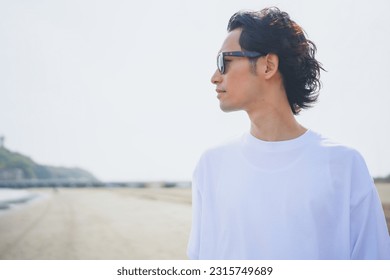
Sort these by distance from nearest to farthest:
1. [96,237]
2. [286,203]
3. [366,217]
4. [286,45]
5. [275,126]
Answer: [366,217] < [286,203] < [275,126] < [286,45] < [96,237]

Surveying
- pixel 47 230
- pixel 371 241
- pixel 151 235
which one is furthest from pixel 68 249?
pixel 371 241

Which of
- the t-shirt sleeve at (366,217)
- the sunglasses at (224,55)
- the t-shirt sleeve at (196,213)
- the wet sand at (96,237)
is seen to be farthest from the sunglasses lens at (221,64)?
the wet sand at (96,237)

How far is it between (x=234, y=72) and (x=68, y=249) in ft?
20.8

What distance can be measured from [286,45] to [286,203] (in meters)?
0.83

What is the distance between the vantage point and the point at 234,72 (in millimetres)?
2082

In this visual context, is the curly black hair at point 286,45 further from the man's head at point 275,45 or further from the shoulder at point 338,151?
the shoulder at point 338,151

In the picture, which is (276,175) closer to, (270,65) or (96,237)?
(270,65)

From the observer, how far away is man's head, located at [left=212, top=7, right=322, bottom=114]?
82.0 inches

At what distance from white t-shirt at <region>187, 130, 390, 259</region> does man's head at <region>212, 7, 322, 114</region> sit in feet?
1.28

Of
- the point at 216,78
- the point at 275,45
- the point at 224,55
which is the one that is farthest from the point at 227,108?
the point at 275,45

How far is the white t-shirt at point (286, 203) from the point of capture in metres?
→ 1.74

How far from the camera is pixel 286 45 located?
213 cm
